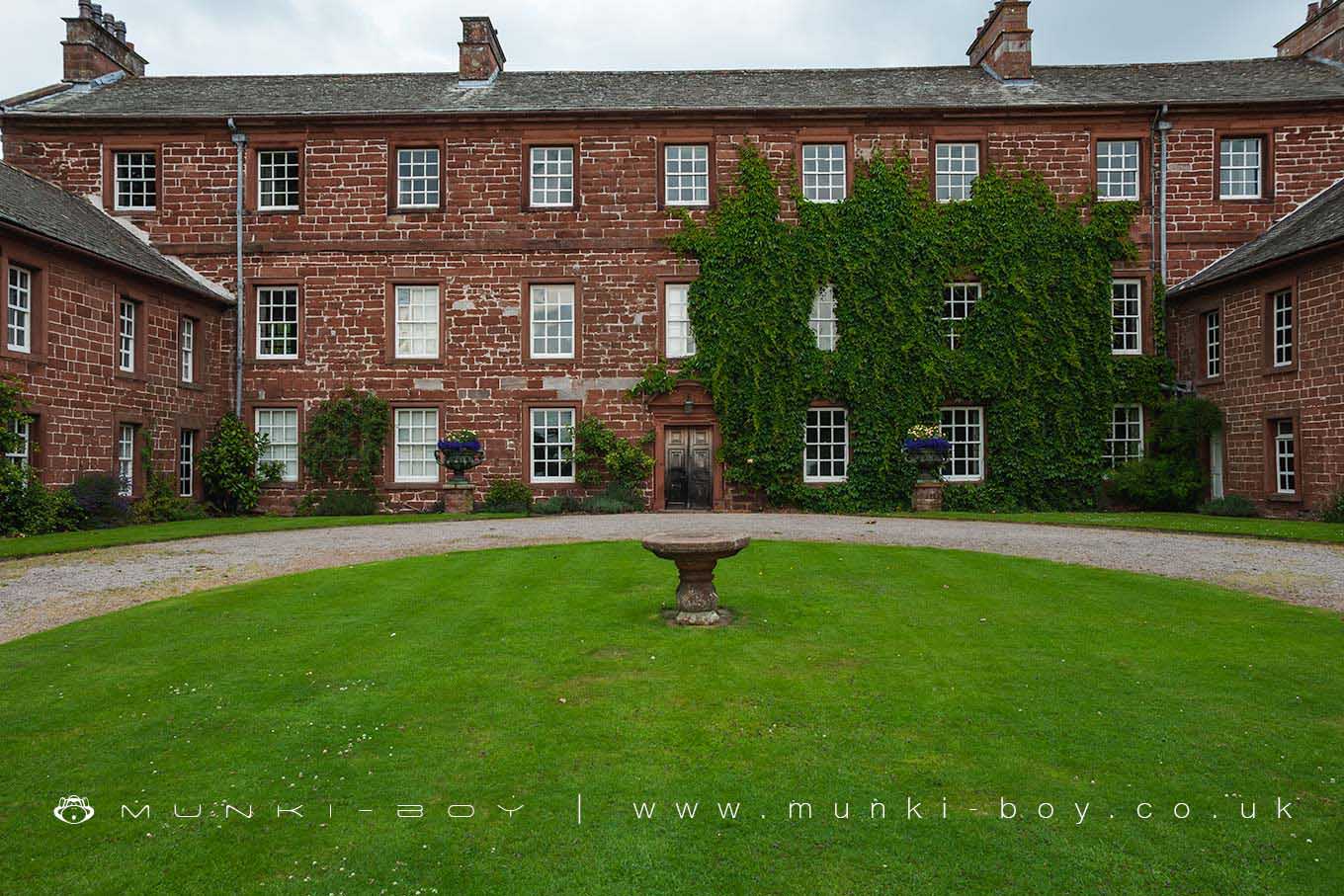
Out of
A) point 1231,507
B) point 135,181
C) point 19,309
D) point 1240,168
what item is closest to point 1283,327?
point 1231,507

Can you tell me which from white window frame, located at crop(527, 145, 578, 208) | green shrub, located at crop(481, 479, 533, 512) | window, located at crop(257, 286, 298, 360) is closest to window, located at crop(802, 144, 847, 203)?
white window frame, located at crop(527, 145, 578, 208)

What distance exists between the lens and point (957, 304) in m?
21.3

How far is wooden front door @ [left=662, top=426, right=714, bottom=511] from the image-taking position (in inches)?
833

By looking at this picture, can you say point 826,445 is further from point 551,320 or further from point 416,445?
point 416,445

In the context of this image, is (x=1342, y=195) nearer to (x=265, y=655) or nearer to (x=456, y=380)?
(x=456, y=380)

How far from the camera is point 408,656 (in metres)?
6.45

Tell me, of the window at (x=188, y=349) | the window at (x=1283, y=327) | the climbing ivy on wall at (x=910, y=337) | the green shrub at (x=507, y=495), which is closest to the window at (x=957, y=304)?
the climbing ivy on wall at (x=910, y=337)

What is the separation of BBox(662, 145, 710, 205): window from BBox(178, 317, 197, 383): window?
1198 cm

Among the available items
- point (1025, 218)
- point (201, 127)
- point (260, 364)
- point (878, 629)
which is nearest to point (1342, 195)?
point (1025, 218)

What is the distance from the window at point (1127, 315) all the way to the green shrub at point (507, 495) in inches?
589

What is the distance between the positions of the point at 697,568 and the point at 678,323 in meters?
14.2

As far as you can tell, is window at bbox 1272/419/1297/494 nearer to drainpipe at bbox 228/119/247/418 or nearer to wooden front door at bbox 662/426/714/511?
wooden front door at bbox 662/426/714/511

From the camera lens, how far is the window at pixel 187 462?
1994 cm

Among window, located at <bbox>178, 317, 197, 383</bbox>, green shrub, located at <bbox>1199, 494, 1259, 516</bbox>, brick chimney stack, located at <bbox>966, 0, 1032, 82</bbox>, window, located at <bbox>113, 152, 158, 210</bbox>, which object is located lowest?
green shrub, located at <bbox>1199, 494, 1259, 516</bbox>
